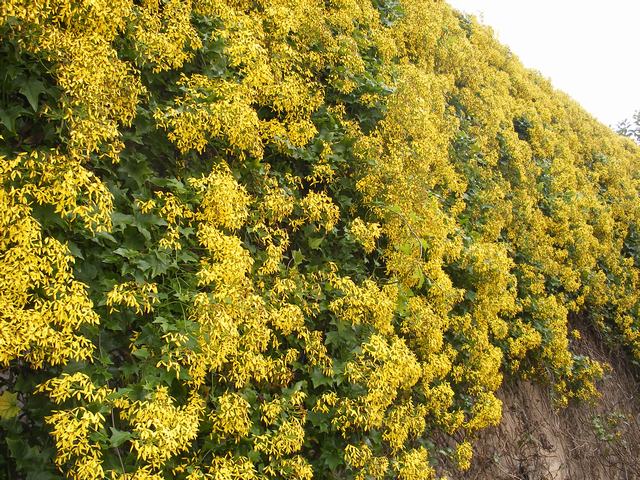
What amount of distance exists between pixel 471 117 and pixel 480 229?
2.49 meters

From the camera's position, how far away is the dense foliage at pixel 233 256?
2.43 meters

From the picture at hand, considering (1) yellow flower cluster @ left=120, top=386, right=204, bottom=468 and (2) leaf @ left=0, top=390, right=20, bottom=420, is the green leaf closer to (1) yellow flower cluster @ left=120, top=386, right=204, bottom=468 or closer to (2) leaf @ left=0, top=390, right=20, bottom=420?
(1) yellow flower cluster @ left=120, top=386, right=204, bottom=468

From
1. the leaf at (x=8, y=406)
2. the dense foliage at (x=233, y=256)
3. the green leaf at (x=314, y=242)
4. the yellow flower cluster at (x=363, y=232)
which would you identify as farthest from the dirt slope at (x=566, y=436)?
the leaf at (x=8, y=406)

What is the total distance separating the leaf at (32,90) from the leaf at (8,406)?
140 cm

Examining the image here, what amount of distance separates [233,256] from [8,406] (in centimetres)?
139

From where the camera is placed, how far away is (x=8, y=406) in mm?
2320

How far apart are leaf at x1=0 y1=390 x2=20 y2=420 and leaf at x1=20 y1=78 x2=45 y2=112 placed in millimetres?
1401

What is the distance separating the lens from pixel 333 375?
368cm

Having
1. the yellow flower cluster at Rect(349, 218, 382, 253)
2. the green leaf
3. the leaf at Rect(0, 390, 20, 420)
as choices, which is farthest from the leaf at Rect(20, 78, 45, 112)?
the yellow flower cluster at Rect(349, 218, 382, 253)

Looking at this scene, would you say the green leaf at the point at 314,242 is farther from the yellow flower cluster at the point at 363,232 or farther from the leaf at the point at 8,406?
the leaf at the point at 8,406

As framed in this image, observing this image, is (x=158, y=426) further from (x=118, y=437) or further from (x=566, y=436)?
(x=566, y=436)

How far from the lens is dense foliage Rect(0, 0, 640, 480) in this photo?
243cm

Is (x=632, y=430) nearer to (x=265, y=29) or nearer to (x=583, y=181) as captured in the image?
(x=583, y=181)

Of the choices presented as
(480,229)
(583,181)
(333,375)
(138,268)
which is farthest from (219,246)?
(583,181)
